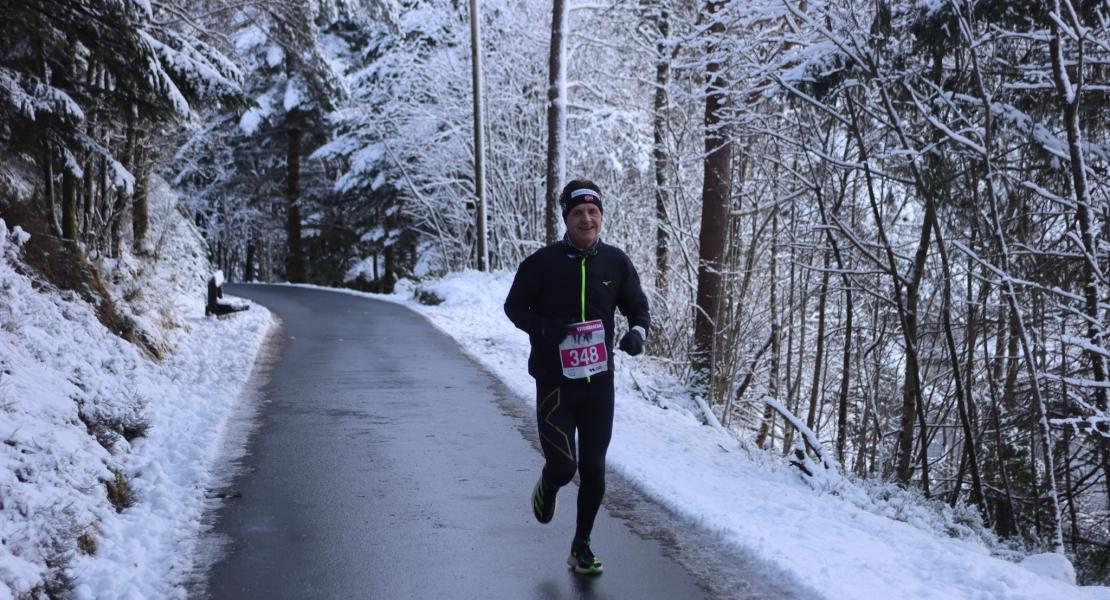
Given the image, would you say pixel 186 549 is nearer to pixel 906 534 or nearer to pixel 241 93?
pixel 906 534

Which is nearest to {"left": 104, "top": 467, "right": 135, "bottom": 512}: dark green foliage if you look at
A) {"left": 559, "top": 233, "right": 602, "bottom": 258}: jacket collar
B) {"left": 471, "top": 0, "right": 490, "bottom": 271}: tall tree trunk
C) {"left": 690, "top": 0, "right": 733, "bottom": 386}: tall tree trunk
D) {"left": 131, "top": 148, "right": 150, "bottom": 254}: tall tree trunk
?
{"left": 559, "top": 233, "right": 602, "bottom": 258}: jacket collar

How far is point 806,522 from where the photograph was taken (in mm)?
6086

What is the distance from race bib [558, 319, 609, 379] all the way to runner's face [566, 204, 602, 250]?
43cm

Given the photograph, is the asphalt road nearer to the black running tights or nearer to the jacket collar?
the black running tights

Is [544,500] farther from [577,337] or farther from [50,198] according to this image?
[50,198]

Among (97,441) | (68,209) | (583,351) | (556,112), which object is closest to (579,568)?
(583,351)

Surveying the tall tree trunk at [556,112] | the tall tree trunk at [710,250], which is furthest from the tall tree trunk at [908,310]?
the tall tree trunk at [556,112]

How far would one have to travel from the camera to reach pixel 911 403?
404 inches

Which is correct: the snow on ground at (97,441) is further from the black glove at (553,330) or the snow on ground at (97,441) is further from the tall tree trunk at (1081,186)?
the tall tree trunk at (1081,186)

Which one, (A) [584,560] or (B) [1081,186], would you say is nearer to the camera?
(A) [584,560]

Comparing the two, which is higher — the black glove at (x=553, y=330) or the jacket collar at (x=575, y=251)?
the jacket collar at (x=575, y=251)

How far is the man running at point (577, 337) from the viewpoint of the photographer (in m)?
4.90

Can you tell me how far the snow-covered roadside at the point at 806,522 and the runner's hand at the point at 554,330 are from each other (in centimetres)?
173

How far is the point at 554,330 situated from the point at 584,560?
1.26 m
